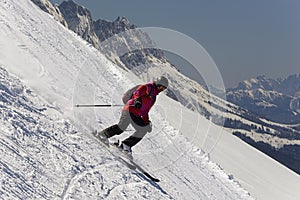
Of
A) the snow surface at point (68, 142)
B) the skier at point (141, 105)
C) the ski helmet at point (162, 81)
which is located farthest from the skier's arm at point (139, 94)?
the snow surface at point (68, 142)

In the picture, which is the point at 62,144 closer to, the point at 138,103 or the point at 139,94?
the point at 138,103

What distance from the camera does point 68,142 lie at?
1428 centimetres

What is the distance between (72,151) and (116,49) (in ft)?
12.3

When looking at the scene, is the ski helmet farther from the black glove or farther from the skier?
the black glove

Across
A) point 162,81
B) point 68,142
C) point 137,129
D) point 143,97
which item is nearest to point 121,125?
point 137,129

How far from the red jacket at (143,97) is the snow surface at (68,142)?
2222 mm

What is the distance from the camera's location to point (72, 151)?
13797 mm

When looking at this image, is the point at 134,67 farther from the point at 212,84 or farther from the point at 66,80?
the point at 66,80

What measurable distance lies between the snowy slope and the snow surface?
36 mm

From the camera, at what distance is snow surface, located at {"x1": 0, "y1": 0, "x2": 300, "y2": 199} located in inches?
463

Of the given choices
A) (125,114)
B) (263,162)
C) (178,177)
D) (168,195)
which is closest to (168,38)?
(125,114)

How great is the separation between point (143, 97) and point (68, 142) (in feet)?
10.3

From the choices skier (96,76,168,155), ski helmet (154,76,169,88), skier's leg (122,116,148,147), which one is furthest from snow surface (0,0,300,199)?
ski helmet (154,76,169,88)

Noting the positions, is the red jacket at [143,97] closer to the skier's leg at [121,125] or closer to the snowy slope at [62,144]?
the skier's leg at [121,125]
